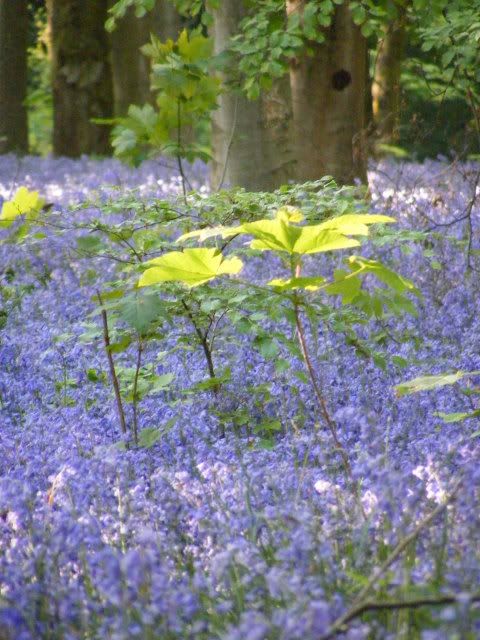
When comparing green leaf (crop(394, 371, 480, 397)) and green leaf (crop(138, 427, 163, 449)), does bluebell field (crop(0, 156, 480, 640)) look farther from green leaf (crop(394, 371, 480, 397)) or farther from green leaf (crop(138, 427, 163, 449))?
green leaf (crop(394, 371, 480, 397))

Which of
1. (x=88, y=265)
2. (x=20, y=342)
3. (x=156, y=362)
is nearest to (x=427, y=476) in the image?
(x=156, y=362)

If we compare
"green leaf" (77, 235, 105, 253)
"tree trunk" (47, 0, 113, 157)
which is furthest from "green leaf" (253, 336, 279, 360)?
"tree trunk" (47, 0, 113, 157)

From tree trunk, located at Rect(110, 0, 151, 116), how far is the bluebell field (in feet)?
40.9

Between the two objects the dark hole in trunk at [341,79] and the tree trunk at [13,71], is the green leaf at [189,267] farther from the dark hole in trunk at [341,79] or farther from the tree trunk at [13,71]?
the tree trunk at [13,71]

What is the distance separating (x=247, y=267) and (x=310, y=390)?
2635 millimetres

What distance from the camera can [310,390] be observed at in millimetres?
4039

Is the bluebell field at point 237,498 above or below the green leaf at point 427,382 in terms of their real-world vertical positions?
below

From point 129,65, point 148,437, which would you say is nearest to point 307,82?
point 148,437

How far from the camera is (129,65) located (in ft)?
56.8

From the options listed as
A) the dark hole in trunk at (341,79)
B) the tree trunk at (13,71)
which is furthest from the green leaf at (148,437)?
the tree trunk at (13,71)

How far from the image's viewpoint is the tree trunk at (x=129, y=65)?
17.2 metres

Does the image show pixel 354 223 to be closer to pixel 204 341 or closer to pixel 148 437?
pixel 148 437

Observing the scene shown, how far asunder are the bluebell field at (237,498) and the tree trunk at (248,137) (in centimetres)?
304

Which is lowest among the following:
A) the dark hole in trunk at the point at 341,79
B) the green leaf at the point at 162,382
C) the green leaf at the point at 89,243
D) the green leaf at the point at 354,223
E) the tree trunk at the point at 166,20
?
the green leaf at the point at 162,382
